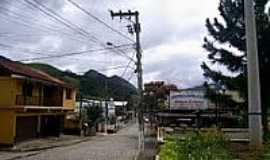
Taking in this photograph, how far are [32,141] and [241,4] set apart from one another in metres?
20.7

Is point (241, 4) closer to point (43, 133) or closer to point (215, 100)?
point (215, 100)

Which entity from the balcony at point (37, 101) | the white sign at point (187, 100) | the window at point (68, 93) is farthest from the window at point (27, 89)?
the white sign at point (187, 100)

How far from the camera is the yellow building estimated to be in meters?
30.3

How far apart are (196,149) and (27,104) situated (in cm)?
2595

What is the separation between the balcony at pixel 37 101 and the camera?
102ft

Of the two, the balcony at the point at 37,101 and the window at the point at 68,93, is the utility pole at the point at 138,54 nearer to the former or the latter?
the balcony at the point at 37,101

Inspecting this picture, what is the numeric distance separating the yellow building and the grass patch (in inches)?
888

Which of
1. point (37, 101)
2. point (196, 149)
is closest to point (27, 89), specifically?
point (37, 101)

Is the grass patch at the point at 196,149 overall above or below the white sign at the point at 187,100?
below

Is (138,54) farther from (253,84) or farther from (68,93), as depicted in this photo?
(68,93)

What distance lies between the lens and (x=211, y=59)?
71.0 ft

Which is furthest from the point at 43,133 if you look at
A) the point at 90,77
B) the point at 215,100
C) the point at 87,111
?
the point at 90,77

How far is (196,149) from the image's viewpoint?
8273mm

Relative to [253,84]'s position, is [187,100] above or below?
above
